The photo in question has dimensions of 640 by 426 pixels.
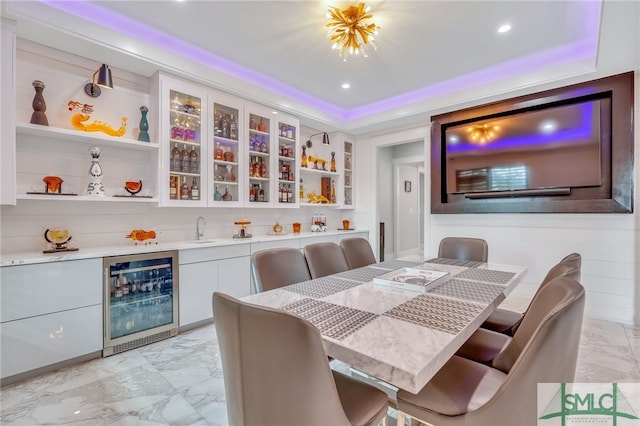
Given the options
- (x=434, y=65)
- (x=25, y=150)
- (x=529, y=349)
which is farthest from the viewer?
(x=434, y=65)

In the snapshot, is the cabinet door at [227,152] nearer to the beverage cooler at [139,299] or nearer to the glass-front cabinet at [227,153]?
the glass-front cabinet at [227,153]

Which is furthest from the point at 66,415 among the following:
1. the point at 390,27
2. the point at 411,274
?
the point at 390,27

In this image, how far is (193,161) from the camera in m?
3.23

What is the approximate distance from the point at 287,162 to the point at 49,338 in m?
3.08

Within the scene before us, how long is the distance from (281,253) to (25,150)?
89.9 inches

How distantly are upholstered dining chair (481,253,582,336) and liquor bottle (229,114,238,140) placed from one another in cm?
313

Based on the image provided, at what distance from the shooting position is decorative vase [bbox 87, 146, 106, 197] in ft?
8.61

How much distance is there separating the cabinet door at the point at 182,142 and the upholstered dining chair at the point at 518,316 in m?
2.88

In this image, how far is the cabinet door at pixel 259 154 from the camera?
12.1ft

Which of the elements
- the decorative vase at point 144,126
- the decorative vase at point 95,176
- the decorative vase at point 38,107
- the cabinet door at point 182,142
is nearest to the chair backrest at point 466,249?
the cabinet door at point 182,142

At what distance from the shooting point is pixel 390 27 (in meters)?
2.61

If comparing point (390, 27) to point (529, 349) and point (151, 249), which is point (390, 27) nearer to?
point (529, 349)

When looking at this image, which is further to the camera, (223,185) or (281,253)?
(223,185)

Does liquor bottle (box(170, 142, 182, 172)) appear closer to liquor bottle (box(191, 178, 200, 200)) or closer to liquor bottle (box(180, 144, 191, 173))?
liquor bottle (box(180, 144, 191, 173))
